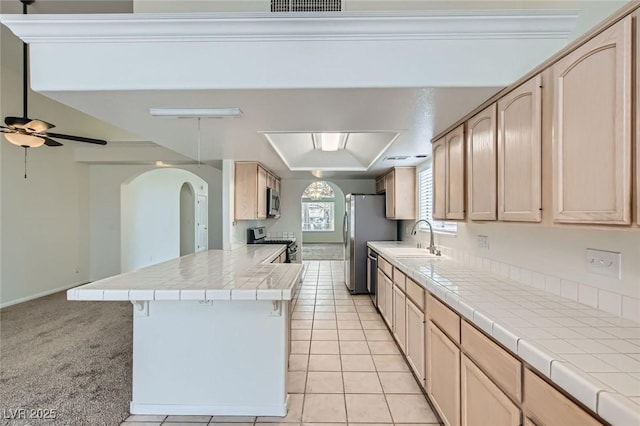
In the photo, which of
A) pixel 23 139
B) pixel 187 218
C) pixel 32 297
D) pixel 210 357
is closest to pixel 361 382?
pixel 210 357

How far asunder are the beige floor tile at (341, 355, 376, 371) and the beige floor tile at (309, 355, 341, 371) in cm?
7

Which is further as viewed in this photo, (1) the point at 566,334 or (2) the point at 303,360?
(2) the point at 303,360

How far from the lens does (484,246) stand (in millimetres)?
2537

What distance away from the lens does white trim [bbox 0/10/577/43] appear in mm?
1667

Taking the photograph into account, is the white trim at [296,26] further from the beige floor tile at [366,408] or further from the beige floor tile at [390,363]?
the beige floor tile at [390,363]

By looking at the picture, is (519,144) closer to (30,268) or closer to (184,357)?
(184,357)

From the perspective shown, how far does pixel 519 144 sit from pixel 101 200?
7.02 metres

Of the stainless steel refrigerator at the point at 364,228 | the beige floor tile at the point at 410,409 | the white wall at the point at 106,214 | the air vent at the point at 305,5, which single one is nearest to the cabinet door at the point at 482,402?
the beige floor tile at the point at 410,409

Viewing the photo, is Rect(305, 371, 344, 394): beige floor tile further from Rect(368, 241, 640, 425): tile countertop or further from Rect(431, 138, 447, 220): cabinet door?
Rect(431, 138, 447, 220): cabinet door

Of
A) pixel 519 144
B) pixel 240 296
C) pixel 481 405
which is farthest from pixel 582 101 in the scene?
pixel 240 296

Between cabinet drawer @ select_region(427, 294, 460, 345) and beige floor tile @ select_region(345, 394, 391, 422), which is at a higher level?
cabinet drawer @ select_region(427, 294, 460, 345)

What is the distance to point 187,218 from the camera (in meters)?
8.33

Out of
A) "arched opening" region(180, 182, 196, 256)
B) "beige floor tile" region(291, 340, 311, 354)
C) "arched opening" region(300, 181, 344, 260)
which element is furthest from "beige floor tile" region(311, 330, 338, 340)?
"arched opening" region(300, 181, 344, 260)

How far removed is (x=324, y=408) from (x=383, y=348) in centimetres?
116
